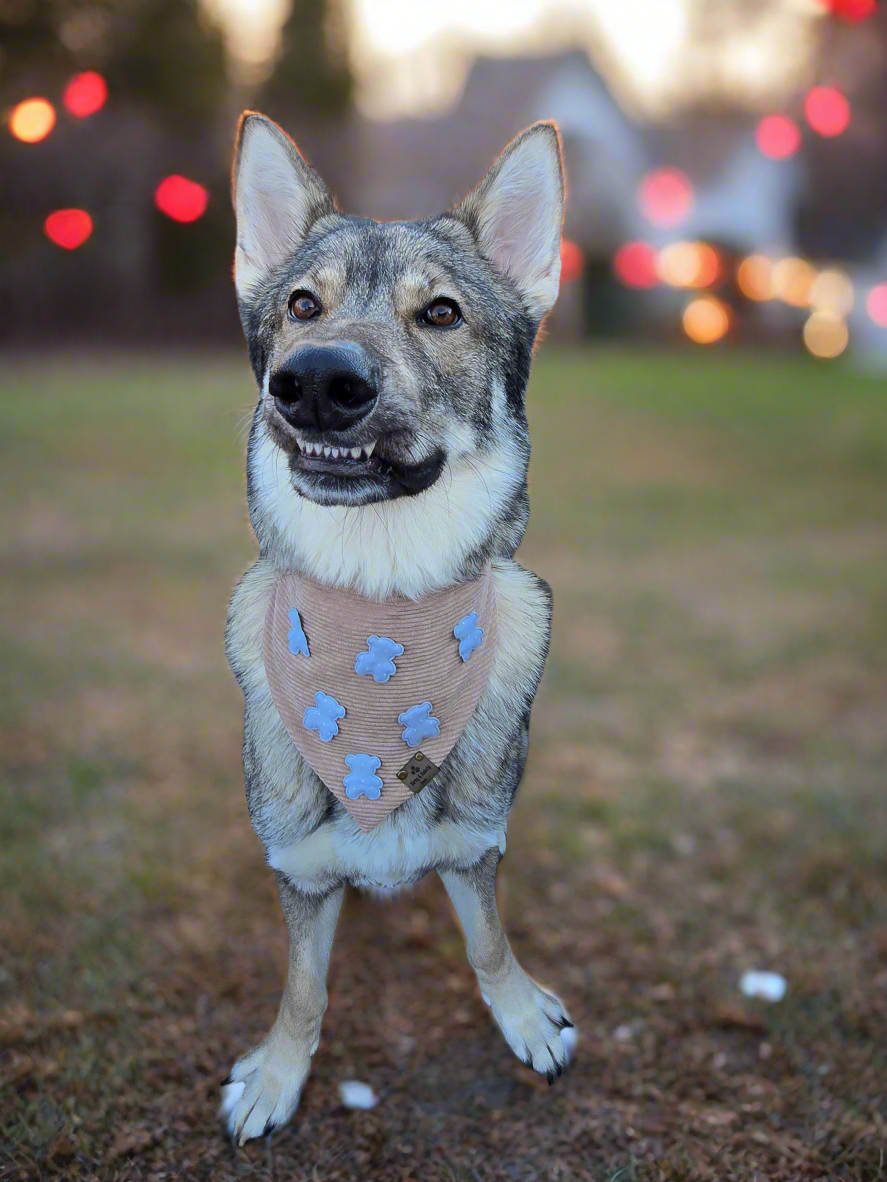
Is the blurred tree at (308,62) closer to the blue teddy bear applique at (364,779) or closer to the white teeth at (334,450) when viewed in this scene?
the white teeth at (334,450)

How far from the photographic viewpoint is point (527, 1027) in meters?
2.31

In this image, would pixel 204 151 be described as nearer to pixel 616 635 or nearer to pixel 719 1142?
pixel 616 635

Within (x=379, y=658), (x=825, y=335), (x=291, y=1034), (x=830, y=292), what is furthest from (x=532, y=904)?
(x=825, y=335)

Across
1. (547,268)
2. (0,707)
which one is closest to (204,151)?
(0,707)

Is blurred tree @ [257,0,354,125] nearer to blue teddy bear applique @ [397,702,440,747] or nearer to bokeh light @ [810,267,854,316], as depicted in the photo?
bokeh light @ [810,267,854,316]

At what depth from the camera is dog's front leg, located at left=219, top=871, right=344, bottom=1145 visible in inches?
86.7

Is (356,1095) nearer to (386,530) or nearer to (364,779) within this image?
(364,779)

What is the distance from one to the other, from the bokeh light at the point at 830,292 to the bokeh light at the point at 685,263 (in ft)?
14.1

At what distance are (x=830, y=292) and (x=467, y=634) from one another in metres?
21.9

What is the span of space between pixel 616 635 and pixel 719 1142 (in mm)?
4129

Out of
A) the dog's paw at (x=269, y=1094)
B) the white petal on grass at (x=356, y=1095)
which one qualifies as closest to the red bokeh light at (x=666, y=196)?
the white petal on grass at (x=356, y=1095)

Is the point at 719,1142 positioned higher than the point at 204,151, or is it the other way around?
the point at 204,151

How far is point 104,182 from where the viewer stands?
13250 millimetres

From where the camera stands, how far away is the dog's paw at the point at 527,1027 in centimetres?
229
